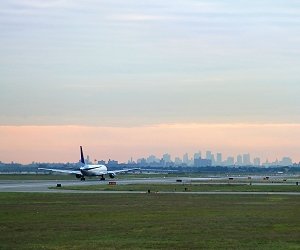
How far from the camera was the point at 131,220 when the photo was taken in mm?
52656

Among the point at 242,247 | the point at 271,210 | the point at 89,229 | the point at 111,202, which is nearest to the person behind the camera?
A: the point at 242,247

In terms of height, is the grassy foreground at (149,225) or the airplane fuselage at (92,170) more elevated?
the airplane fuselage at (92,170)

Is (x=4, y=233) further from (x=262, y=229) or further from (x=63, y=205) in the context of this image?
(x=63, y=205)

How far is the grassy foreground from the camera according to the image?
3916 cm

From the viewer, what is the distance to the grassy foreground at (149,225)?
3916cm

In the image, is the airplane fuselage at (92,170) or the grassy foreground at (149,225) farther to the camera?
the airplane fuselage at (92,170)

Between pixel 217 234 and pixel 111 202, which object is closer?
pixel 217 234

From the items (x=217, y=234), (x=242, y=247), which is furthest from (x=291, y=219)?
(x=242, y=247)

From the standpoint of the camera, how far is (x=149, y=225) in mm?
48844

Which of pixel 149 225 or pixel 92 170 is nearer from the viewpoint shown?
pixel 149 225

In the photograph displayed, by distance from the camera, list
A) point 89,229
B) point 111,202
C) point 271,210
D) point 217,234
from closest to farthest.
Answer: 1. point 217,234
2. point 89,229
3. point 271,210
4. point 111,202

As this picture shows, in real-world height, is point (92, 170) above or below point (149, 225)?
above

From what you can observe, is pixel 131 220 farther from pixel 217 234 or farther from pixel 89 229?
pixel 217 234

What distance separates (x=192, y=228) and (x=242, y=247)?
926 centimetres
